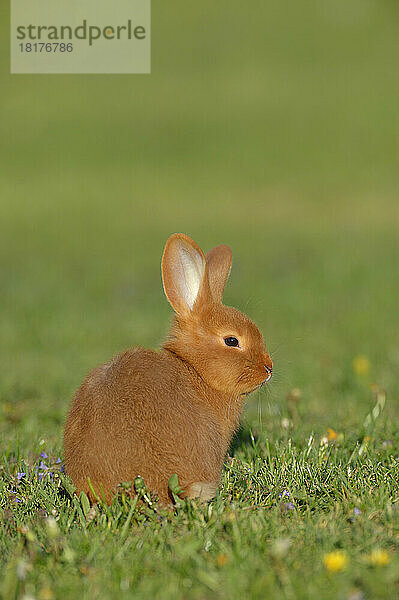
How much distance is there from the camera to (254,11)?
3300cm

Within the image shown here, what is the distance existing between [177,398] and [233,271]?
8051 mm

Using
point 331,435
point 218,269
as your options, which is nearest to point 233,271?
point 331,435

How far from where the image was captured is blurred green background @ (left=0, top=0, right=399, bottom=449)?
290 inches

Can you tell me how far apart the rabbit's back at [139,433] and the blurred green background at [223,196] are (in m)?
0.88

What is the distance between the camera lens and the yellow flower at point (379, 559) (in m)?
2.85

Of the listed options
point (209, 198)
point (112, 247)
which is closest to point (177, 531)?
point (112, 247)

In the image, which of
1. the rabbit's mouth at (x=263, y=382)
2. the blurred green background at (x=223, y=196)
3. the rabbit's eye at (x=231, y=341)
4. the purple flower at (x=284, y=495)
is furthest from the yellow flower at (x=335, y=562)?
the blurred green background at (x=223, y=196)

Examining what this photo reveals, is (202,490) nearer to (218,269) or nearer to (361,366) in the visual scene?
(218,269)

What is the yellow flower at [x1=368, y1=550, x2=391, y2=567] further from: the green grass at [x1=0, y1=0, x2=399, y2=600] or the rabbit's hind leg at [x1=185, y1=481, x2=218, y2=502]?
the rabbit's hind leg at [x1=185, y1=481, x2=218, y2=502]

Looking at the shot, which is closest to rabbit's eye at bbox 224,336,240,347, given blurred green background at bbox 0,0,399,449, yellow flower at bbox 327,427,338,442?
blurred green background at bbox 0,0,399,449

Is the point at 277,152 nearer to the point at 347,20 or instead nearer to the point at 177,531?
the point at 347,20

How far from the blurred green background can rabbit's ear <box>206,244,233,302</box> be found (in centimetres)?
48

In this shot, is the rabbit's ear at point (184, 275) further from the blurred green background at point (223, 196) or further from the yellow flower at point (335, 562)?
the yellow flower at point (335, 562)

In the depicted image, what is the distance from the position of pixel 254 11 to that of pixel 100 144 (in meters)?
11.9
